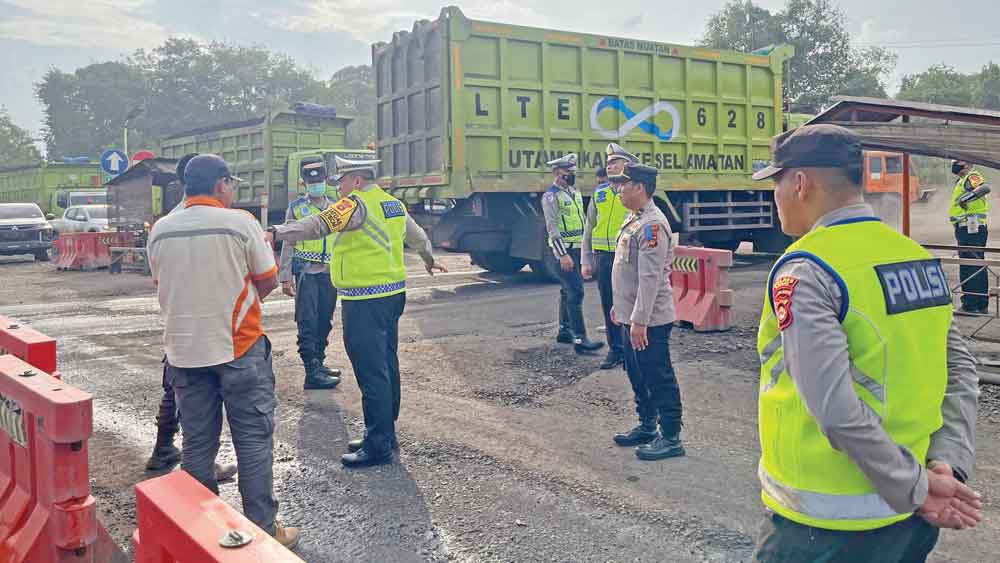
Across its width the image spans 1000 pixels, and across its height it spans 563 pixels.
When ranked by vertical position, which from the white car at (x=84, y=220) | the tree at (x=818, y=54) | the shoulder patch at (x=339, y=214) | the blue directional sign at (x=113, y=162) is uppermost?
the tree at (x=818, y=54)

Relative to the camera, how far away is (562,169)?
808 centimetres

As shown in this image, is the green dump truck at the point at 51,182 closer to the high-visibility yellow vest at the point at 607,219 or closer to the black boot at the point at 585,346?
the black boot at the point at 585,346

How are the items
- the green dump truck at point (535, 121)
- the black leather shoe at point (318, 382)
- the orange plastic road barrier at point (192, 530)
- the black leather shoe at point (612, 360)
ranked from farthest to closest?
the green dump truck at point (535, 121) < the black leather shoe at point (612, 360) < the black leather shoe at point (318, 382) < the orange plastic road barrier at point (192, 530)

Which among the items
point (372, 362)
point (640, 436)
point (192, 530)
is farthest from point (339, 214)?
point (192, 530)

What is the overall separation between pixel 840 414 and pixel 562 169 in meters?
6.50

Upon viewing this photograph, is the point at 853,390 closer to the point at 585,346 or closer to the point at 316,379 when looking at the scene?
the point at 316,379

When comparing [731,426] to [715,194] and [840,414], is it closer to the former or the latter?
[840,414]

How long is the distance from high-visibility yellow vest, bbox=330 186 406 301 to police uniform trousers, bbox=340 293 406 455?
0.23 feet

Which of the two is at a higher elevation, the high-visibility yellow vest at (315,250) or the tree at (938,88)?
the tree at (938,88)

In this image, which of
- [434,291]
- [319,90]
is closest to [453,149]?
[434,291]

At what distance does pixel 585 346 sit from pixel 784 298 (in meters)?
5.84

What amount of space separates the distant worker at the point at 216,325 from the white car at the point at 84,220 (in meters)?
19.5

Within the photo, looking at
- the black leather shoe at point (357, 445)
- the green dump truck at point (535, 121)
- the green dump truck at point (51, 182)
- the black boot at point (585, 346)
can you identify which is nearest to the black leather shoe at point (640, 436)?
the black leather shoe at point (357, 445)

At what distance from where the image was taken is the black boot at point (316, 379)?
6.52 meters
